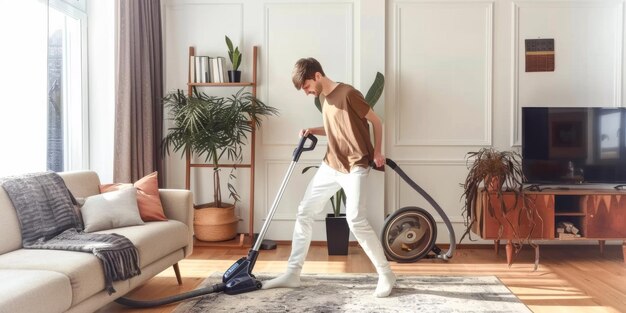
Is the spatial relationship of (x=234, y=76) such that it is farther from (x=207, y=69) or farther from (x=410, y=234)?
(x=410, y=234)

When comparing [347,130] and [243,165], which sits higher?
[347,130]

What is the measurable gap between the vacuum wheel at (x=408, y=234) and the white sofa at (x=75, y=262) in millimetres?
1407

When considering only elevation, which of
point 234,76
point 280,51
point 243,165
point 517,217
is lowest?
point 517,217

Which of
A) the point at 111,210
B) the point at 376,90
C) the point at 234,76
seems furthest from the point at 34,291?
the point at 376,90

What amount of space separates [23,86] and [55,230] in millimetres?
1200

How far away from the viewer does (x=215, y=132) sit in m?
4.46

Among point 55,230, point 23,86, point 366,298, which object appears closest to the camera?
point 55,230

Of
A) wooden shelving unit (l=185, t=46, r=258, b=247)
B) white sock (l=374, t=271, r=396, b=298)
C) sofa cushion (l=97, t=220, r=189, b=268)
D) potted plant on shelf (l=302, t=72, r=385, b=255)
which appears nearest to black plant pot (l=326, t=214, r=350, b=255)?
potted plant on shelf (l=302, t=72, r=385, b=255)

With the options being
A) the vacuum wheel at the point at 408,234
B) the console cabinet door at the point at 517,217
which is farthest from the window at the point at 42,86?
the console cabinet door at the point at 517,217

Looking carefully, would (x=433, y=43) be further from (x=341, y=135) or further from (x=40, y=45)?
(x=40, y=45)

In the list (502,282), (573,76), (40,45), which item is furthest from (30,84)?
(573,76)

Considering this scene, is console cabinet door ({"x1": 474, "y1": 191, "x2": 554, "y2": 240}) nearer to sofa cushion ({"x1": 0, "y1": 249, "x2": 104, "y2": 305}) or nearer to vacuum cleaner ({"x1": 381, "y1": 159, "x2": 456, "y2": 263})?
vacuum cleaner ({"x1": 381, "y1": 159, "x2": 456, "y2": 263})

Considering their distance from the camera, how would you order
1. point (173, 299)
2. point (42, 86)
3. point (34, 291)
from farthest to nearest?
point (42, 86) → point (173, 299) → point (34, 291)

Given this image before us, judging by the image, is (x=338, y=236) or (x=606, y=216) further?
(x=338, y=236)
